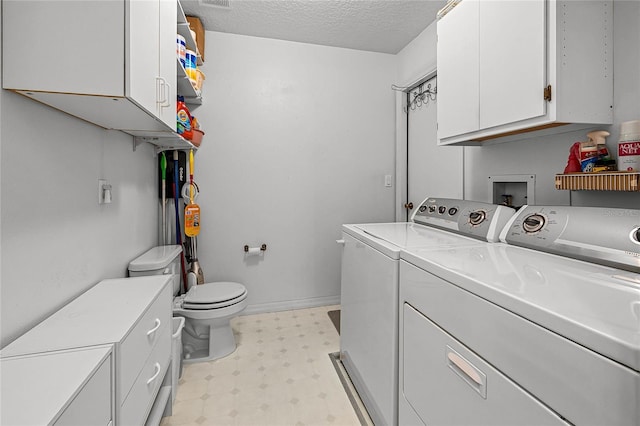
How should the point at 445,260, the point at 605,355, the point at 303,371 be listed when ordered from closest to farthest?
the point at 605,355 → the point at 445,260 → the point at 303,371

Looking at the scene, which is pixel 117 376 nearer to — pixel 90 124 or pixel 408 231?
pixel 90 124

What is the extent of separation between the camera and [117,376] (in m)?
0.89

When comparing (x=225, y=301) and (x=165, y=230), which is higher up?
(x=165, y=230)

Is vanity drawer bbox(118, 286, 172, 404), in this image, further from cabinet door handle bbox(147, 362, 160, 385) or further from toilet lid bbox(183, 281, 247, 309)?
toilet lid bbox(183, 281, 247, 309)

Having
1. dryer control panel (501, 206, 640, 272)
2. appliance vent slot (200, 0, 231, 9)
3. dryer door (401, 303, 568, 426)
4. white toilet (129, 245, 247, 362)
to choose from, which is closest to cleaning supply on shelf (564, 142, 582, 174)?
dryer control panel (501, 206, 640, 272)

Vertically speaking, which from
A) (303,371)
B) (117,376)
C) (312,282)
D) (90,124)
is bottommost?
(303,371)

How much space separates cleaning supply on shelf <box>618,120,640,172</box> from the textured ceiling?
166 centimetres

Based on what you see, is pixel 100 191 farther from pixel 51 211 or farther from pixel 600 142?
pixel 600 142

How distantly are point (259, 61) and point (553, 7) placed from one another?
2.18 metres

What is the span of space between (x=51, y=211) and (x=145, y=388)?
74 centimetres

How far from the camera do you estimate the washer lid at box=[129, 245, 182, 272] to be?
1700mm

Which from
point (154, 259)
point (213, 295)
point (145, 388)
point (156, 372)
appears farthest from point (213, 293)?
point (145, 388)

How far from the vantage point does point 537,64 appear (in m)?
1.18

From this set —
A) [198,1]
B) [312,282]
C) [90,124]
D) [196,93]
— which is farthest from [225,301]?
[198,1]
